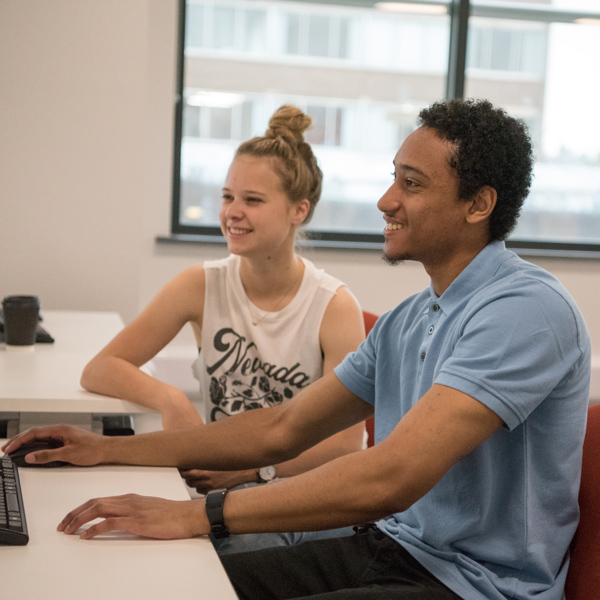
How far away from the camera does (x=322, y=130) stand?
3.97m

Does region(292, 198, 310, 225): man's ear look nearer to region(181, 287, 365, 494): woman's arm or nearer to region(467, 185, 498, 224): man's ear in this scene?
region(181, 287, 365, 494): woman's arm

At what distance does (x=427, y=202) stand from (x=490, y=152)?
0.42ft

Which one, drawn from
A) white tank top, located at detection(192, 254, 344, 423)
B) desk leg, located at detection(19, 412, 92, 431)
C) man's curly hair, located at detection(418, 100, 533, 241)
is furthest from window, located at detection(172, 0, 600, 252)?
man's curly hair, located at detection(418, 100, 533, 241)

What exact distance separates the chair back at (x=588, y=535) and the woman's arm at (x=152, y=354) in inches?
30.6

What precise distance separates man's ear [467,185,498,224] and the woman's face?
75 centimetres

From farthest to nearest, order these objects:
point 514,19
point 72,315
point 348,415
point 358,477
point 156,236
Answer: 1. point 514,19
2. point 156,236
3. point 72,315
4. point 348,415
5. point 358,477

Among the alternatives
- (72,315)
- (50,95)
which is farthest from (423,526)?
(50,95)

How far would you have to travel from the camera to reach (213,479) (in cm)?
154

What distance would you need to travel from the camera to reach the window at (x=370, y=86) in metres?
3.84

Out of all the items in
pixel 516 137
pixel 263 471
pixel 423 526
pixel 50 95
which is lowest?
pixel 263 471

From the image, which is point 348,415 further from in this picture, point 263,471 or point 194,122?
point 194,122

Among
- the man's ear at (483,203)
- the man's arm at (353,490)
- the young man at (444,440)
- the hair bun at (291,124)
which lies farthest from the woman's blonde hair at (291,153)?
the man's arm at (353,490)

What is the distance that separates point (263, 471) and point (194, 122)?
2606 millimetres

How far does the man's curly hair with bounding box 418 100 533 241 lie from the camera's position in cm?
121
